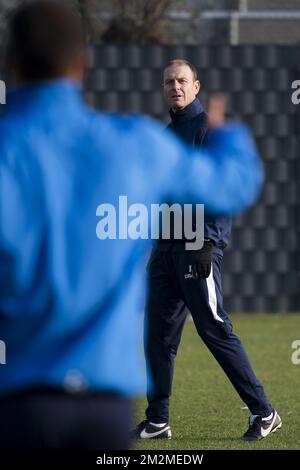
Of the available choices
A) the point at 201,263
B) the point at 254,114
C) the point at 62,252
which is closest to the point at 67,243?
the point at 62,252

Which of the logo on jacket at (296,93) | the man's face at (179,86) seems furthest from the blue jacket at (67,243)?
the logo on jacket at (296,93)

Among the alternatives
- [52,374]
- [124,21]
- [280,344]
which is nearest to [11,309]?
[52,374]

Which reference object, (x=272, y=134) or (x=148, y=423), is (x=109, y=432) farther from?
(x=272, y=134)

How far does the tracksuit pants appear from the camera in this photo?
6488 mm

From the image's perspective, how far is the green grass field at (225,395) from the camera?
6.51 metres

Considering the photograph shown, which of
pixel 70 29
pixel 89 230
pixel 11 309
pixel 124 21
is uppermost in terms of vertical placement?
pixel 124 21

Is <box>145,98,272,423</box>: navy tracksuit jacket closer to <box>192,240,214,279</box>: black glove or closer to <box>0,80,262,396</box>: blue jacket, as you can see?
<box>192,240,214,279</box>: black glove

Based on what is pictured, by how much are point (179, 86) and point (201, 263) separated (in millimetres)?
999

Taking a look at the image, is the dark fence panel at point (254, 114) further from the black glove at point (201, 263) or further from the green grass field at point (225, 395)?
the black glove at point (201, 263)

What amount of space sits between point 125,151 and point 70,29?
293 mm

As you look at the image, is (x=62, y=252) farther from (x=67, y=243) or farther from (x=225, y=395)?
(x=225, y=395)

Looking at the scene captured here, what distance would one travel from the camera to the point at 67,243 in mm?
2580

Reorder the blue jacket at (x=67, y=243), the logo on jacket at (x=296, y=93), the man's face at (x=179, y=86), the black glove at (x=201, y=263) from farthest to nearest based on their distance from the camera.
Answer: the logo on jacket at (x=296, y=93) → the man's face at (x=179, y=86) → the black glove at (x=201, y=263) → the blue jacket at (x=67, y=243)

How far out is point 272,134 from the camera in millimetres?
13305
